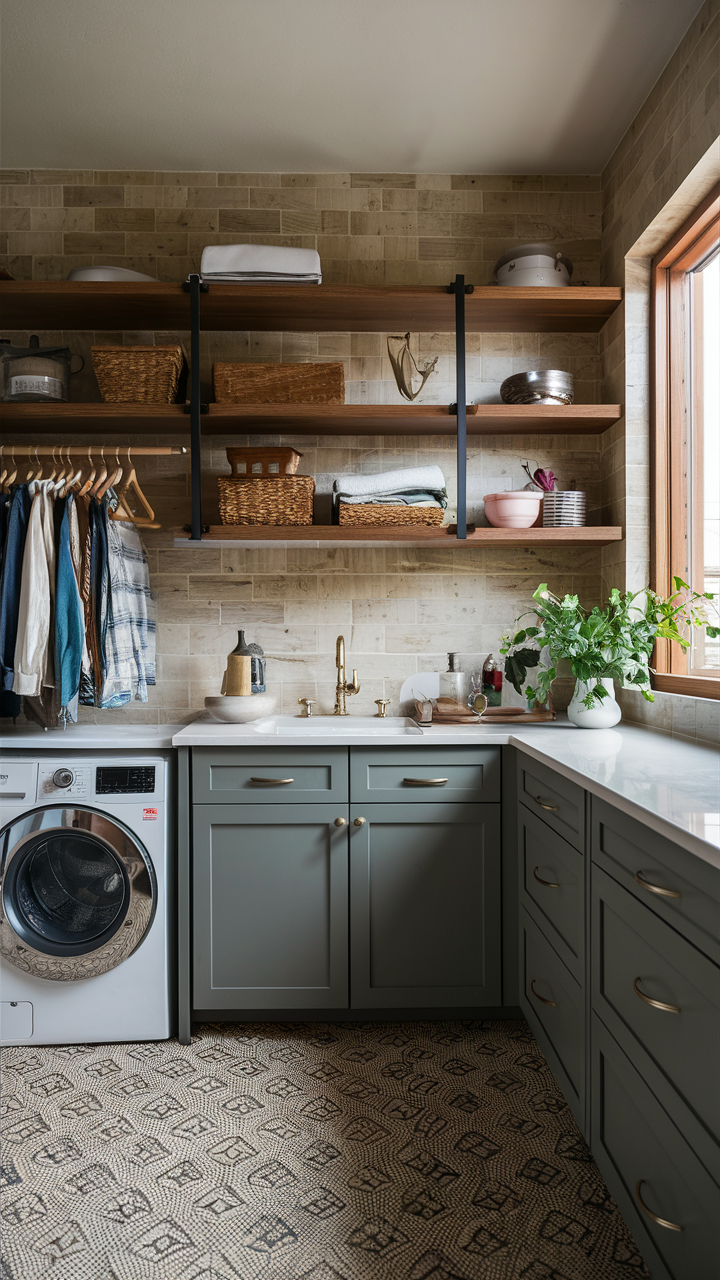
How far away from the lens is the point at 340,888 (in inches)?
87.8

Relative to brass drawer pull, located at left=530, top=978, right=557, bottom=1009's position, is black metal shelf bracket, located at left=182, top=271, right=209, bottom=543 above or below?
above

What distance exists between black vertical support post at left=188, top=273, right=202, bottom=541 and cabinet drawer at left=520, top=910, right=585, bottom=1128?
5.39 feet

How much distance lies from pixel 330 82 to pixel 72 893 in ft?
8.82

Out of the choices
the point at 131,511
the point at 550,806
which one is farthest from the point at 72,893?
the point at 550,806

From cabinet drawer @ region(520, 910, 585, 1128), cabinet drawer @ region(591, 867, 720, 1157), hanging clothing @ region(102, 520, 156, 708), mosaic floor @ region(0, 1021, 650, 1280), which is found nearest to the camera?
cabinet drawer @ region(591, 867, 720, 1157)

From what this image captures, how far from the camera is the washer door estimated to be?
7.15ft

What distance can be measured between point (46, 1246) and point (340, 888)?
1052mm

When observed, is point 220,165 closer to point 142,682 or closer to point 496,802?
point 142,682

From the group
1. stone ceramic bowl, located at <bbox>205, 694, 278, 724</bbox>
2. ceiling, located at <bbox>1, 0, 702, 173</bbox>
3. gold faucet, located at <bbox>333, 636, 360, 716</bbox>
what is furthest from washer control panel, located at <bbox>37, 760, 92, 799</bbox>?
ceiling, located at <bbox>1, 0, 702, 173</bbox>

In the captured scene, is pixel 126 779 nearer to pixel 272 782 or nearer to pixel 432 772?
pixel 272 782

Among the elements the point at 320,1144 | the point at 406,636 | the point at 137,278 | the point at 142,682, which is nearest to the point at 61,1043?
the point at 320,1144

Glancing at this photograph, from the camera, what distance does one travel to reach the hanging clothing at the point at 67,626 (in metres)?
2.27

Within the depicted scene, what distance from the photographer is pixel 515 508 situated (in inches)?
102

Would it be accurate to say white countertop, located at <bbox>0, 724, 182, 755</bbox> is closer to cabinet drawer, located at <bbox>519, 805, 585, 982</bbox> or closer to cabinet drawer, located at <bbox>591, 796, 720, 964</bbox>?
cabinet drawer, located at <bbox>519, 805, 585, 982</bbox>
